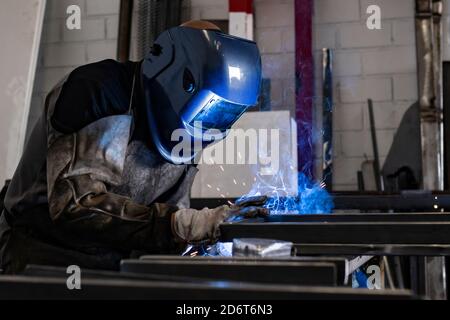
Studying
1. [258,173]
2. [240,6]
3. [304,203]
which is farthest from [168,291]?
[240,6]

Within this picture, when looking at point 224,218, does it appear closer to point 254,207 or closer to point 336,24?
point 254,207

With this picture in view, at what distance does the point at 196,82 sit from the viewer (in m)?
1.71

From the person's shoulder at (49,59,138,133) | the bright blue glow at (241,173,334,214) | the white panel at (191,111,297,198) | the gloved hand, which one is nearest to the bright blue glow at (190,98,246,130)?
the person's shoulder at (49,59,138,133)

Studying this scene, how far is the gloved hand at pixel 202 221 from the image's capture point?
1514 mm

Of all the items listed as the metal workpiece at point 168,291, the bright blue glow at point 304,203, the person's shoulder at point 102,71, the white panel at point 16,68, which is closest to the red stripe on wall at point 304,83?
the bright blue glow at point 304,203

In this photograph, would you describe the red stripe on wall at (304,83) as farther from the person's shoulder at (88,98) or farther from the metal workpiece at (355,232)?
the metal workpiece at (355,232)

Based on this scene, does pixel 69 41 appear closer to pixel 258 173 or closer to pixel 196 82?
pixel 258 173

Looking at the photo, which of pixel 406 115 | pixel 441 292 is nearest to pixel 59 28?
pixel 406 115

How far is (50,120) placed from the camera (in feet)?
5.41

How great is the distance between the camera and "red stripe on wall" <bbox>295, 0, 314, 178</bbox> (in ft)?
11.3

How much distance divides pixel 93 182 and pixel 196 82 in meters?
0.39

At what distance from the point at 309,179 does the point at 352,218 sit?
69.5 inches

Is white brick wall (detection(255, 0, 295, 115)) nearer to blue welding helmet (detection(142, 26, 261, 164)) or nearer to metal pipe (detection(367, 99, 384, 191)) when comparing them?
metal pipe (detection(367, 99, 384, 191))

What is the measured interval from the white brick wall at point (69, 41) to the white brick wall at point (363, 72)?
1.30 m
